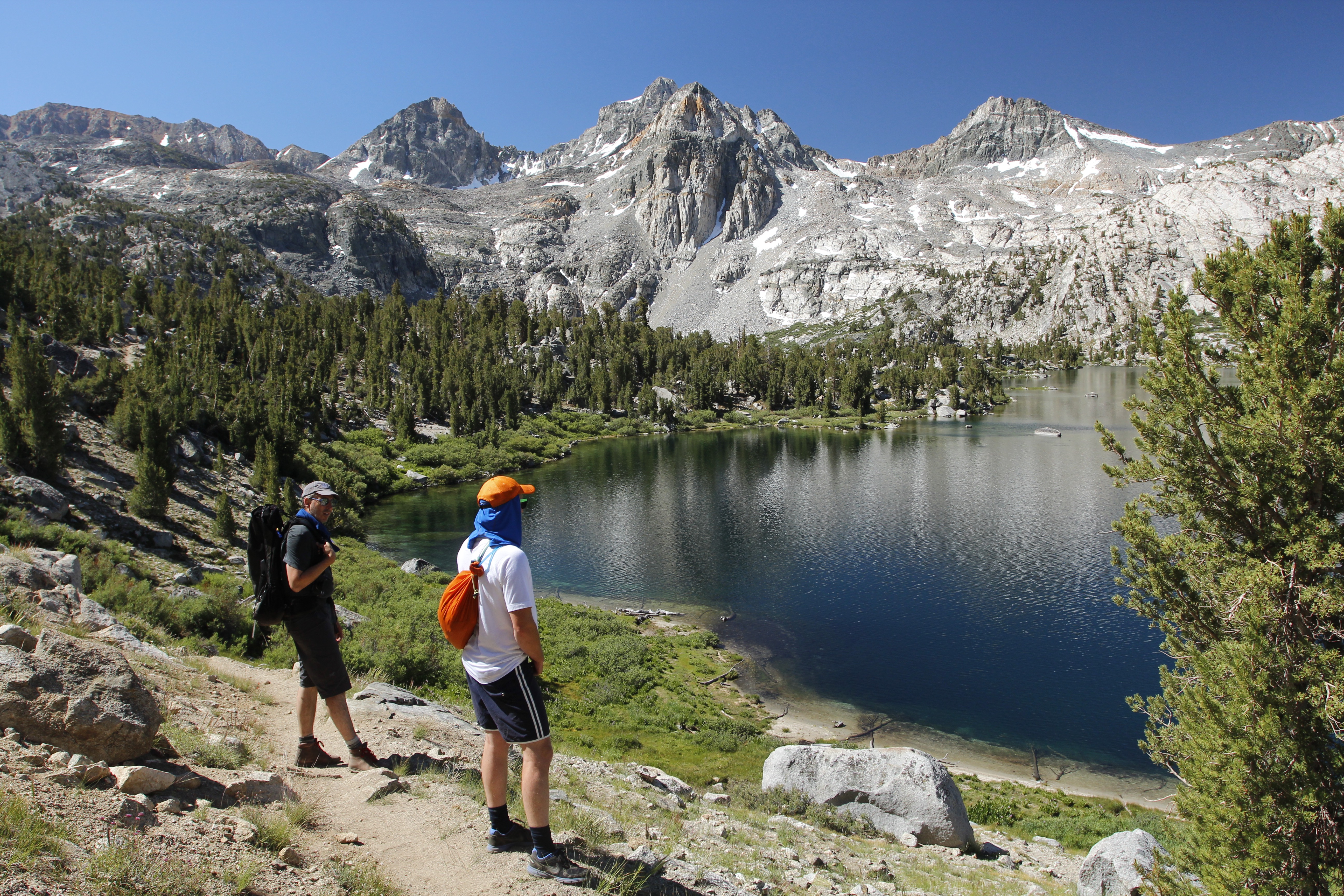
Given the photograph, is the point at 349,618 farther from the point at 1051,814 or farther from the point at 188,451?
the point at 188,451

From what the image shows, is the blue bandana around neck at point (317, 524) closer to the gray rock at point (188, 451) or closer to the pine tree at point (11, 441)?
the pine tree at point (11, 441)

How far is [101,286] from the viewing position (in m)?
78.9

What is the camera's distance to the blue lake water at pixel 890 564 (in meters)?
23.8

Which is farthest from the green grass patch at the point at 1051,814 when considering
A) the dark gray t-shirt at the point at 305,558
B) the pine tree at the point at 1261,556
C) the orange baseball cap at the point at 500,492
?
the dark gray t-shirt at the point at 305,558

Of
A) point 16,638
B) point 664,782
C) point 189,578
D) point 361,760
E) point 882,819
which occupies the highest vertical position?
point 16,638

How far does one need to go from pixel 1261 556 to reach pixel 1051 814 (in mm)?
10783

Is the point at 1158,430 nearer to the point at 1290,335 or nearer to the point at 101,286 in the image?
the point at 1290,335

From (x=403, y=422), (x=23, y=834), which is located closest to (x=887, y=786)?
(x=23, y=834)

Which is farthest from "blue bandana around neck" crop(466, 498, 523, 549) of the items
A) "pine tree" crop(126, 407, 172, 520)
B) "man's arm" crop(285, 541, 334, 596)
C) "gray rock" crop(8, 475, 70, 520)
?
"pine tree" crop(126, 407, 172, 520)

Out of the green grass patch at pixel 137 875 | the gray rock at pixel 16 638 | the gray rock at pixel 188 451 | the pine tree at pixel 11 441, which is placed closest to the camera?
the green grass patch at pixel 137 875

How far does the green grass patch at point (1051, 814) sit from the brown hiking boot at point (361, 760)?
560 inches

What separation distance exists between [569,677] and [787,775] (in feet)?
36.1

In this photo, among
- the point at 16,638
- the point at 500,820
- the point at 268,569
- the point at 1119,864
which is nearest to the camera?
the point at 500,820

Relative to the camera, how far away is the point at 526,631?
17.2 ft
